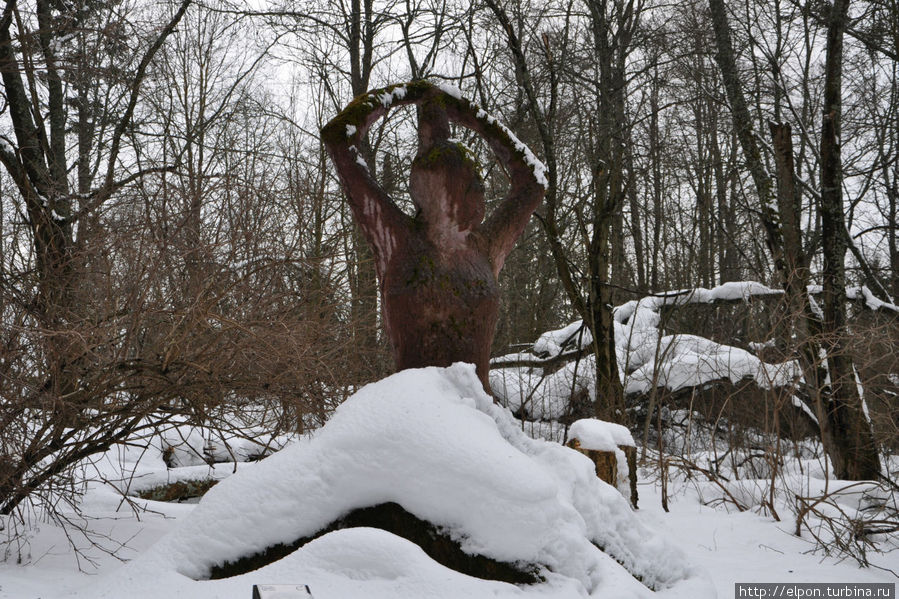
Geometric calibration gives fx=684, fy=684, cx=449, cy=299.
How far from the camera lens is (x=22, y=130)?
6.34 meters

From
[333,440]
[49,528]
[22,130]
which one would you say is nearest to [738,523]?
[333,440]

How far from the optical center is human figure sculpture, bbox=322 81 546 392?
3316 millimetres

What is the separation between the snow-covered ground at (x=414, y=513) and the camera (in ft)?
7.69

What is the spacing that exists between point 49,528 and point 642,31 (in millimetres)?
7479

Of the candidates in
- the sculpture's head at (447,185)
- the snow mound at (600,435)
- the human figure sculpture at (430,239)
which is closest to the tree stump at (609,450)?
the snow mound at (600,435)

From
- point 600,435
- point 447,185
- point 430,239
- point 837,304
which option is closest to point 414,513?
point 430,239

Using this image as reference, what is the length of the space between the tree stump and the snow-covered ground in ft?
4.57

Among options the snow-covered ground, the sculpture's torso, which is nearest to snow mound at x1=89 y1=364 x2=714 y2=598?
the snow-covered ground

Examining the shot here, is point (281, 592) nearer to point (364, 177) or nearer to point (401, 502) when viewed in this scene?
point (401, 502)

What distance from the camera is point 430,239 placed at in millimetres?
3408

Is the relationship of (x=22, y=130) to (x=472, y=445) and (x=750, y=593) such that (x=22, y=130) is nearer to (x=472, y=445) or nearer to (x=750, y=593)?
(x=472, y=445)

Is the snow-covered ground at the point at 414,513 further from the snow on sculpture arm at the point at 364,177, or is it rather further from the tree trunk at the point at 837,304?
the tree trunk at the point at 837,304

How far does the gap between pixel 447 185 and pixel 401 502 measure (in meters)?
1.56

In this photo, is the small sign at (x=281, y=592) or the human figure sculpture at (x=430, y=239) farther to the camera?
the human figure sculpture at (x=430, y=239)
